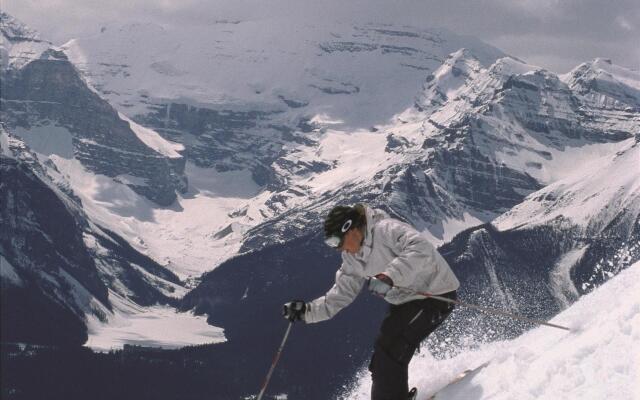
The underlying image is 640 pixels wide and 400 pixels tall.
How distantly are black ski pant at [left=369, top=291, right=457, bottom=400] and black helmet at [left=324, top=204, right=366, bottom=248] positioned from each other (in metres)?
1.34

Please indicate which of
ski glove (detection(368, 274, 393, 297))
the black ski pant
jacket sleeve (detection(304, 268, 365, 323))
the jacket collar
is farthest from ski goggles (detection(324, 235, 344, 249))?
the black ski pant

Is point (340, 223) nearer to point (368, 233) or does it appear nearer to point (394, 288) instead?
point (368, 233)

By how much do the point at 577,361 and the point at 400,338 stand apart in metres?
2.66

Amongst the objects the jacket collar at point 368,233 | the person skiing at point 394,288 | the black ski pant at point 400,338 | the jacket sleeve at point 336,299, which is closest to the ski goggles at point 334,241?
the person skiing at point 394,288

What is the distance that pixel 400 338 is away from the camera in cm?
1260

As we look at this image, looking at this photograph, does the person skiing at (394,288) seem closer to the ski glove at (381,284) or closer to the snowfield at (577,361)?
the ski glove at (381,284)

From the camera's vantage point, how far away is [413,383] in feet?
52.4

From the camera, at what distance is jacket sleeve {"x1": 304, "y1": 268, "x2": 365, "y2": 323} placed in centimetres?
1373

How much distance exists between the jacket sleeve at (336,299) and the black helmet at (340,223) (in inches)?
49.1

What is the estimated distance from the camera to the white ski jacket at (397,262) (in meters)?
12.0

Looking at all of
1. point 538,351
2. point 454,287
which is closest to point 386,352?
point 454,287

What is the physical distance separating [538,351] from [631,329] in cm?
201

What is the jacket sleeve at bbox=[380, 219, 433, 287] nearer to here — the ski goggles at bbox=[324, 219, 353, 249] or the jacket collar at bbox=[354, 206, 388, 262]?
the jacket collar at bbox=[354, 206, 388, 262]

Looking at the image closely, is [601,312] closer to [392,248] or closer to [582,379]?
[582,379]
